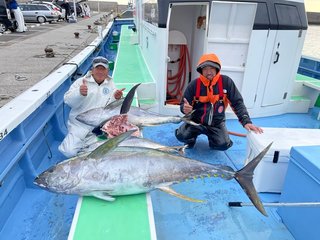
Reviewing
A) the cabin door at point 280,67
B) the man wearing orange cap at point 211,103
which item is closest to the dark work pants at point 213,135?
the man wearing orange cap at point 211,103

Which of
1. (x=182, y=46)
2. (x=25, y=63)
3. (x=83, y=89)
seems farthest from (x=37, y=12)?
(x=83, y=89)

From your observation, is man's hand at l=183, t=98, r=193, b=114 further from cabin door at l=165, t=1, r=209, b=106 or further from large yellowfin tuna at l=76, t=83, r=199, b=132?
cabin door at l=165, t=1, r=209, b=106

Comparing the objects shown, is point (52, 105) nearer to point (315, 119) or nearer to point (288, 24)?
point (288, 24)

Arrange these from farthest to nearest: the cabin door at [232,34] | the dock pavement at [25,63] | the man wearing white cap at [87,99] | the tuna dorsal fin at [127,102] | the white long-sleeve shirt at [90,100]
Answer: the dock pavement at [25,63], the cabin door at [232,34], the white long-sleeve shirt at [90,100], the man wearing white cap at [87,99], the tuna dorsal fin at [127,102]

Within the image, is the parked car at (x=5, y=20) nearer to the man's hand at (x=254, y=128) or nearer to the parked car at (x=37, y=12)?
the parked car at (x=37, y=12)

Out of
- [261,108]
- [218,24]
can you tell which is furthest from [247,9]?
[261,108]

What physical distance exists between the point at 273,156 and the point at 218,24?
2.51 meters

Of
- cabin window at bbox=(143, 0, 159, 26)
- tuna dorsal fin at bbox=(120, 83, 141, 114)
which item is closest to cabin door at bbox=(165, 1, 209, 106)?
cabin window at bbox=(143, 0, 159, 26)

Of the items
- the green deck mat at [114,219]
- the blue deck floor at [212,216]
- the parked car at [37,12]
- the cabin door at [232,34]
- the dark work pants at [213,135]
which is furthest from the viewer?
the parked car at [37,12]

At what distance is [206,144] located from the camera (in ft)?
13.2

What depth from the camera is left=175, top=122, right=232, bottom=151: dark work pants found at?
3.62 meters

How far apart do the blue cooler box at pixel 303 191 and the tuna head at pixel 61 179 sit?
71.5 inches

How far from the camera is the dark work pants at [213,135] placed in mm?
3619

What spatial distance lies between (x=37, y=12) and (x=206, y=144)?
32460 mm
